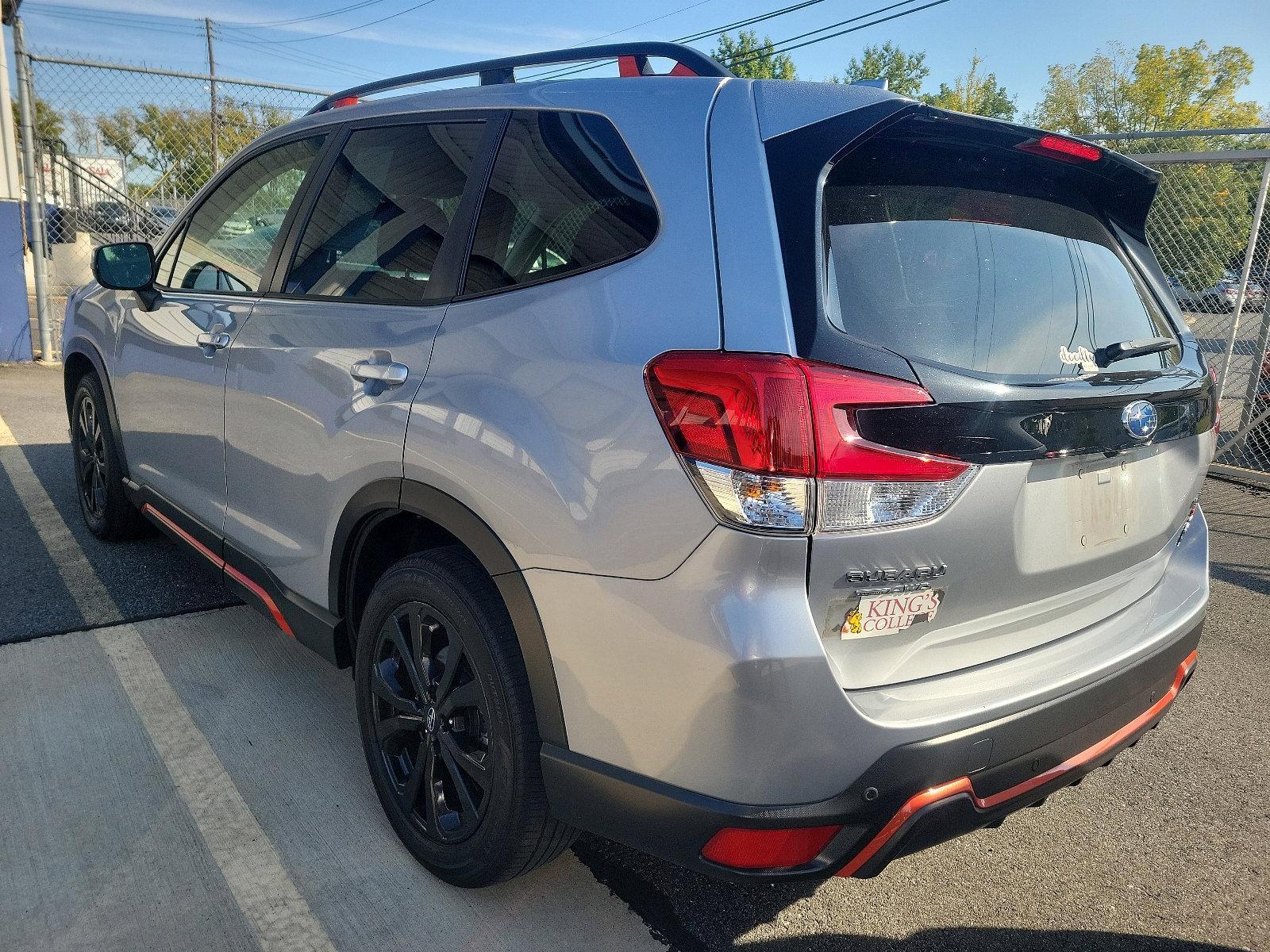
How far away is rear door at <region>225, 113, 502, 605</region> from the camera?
2365mm

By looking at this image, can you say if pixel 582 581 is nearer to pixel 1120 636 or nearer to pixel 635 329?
pixel 635 329

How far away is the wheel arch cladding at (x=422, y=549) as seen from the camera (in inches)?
77.7

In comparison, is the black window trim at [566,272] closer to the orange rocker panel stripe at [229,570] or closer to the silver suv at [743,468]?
the silver suv at [743,468]

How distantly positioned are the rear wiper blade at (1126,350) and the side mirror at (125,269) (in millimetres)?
3248

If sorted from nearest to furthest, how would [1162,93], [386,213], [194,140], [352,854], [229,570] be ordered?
1. [352,854]
2. [386,213]
3. [229,570]
4. [194,140]
5. [1162,93]

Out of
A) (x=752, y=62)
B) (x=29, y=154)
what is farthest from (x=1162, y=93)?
(x=29, y=154)

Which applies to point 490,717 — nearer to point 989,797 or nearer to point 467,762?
point 467,762

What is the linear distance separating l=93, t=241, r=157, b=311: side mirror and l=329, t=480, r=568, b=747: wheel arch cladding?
5.70 feet

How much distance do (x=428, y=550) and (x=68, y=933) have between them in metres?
1.15

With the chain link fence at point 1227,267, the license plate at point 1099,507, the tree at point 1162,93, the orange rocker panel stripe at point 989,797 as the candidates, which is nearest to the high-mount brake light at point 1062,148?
the license plate at point 1099,507

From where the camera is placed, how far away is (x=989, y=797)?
1879 mm

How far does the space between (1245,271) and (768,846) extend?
7.53m

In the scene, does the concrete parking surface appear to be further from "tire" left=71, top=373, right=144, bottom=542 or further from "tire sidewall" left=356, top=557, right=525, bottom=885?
"tire" left=71, top=373, right=144, bottom=542

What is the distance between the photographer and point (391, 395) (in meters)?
2.33
